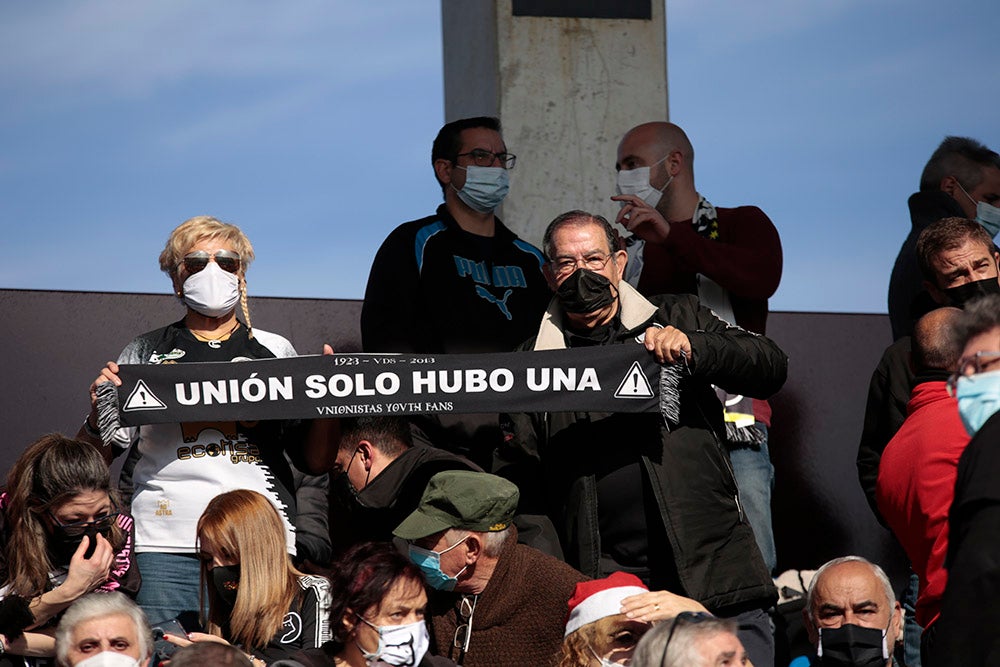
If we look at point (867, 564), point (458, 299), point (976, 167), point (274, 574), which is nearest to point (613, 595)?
point (274, 574)

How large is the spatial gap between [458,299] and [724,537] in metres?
1.70

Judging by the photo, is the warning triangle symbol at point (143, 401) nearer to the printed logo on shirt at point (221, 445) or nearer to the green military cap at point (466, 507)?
the printed logo on shirt at point (221, 445)

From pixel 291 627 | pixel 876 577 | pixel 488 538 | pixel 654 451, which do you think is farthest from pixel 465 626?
pixel 876 577

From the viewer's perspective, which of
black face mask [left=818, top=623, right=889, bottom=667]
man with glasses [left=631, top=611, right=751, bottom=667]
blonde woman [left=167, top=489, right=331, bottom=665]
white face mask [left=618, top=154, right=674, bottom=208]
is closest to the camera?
man with glasses [left=631, top=611, right=751, bottom=667]

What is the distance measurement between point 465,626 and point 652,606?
0.77 metres

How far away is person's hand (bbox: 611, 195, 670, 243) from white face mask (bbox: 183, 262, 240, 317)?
1691 millimetres

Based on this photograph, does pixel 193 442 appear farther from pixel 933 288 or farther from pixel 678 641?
pixel 933 288

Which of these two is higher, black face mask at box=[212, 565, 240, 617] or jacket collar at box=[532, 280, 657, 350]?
jacket collar at box=[532, 280, 657, 350]

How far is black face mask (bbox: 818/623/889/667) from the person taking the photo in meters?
5.74

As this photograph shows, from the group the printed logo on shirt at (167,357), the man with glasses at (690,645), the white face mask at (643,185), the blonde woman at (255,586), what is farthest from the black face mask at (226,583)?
the white face mask at (643,185)

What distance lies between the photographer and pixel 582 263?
5.77 m

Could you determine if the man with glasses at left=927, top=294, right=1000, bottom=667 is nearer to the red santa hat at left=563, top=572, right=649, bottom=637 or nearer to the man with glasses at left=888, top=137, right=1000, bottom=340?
the red santa hat at left=563, top=572, right=649, bottom=637

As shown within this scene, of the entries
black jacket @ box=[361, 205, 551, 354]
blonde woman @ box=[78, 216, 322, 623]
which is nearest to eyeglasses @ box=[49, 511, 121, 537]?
blonde woman @ box=[78, 216, 322, 623]

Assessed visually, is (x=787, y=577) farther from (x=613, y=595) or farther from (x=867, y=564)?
(x=613, y=595)
